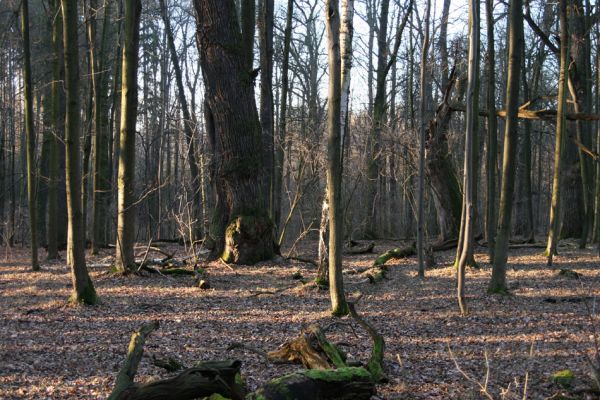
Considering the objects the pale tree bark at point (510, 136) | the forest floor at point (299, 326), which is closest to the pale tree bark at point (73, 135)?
the forest floor at point (299, 326)

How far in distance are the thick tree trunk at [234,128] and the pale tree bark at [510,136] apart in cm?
578

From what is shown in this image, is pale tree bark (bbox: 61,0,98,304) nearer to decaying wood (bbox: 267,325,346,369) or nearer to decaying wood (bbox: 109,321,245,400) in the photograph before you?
decaying wood (bbox: 267,325,346,369)

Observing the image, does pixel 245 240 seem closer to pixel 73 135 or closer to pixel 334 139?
pixel 73 135

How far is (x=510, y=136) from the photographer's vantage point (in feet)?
27.3

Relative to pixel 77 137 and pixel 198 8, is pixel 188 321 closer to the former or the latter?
pixel 77 137

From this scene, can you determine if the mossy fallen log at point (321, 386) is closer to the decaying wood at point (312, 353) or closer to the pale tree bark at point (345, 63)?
the decaying wood at point (312, 353)

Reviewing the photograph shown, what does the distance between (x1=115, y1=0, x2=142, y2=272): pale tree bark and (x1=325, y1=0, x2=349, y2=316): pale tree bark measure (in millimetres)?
4631

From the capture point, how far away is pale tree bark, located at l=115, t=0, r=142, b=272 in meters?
9.98

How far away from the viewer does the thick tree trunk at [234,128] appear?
41.1ft

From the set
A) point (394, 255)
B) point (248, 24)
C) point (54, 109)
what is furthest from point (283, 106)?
point (54, 109)

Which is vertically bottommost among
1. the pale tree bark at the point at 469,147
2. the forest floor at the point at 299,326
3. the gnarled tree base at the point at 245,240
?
the forest floor at the point at 299,326

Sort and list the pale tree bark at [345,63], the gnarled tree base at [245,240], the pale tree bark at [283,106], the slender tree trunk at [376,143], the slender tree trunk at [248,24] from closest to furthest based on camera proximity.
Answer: the pale tree bark at [345,63] → the gnarled tree base at [245,240] → the slender tree trunk at [248,24] → the slender tree trunk at [376,143] → the pale tree bark at [283,106]

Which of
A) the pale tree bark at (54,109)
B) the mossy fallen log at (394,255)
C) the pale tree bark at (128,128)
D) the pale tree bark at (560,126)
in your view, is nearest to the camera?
the pale tree bark at (128,128)

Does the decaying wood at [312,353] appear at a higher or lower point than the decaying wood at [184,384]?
lower
